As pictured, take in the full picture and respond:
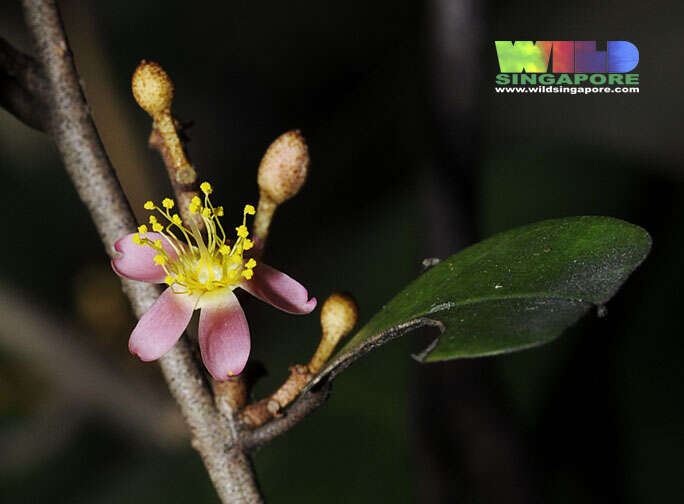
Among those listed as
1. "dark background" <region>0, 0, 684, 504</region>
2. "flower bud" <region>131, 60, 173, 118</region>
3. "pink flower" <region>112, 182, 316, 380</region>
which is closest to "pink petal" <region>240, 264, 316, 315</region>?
"pink flower" <region>112, 182, 316, 380</region>

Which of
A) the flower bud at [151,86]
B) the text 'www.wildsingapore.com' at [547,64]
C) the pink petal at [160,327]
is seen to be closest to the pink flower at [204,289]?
the pink petal at [160,327]

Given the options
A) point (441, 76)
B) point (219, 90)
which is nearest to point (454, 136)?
point (441, 76)

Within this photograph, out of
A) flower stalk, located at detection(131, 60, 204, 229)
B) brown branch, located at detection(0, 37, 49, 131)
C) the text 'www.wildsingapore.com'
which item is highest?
brown branch, located at detection(0, 37, 49, 131)

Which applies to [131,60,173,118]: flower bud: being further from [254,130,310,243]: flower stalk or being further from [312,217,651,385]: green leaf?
[312,217,651,385]: green leaf

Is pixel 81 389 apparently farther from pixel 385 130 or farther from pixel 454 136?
pixel 385 130

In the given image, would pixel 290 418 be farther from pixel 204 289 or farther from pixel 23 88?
pixel 23 88

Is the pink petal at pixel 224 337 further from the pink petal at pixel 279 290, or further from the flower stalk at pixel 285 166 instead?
the flower stalk at pixel 285 166
